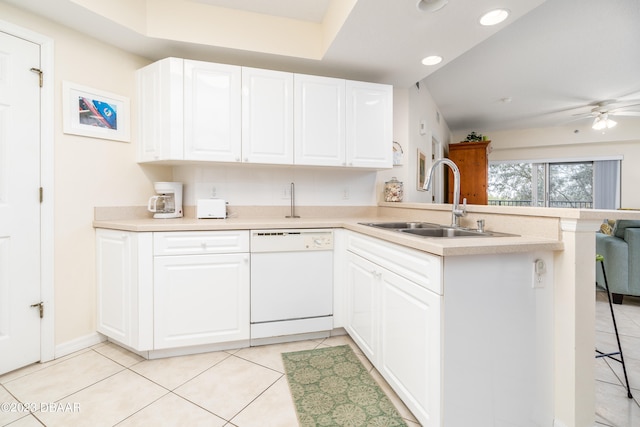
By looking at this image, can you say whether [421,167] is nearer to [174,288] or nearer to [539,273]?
[539,273]

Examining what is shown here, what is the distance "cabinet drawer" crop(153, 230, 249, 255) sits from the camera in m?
1.88

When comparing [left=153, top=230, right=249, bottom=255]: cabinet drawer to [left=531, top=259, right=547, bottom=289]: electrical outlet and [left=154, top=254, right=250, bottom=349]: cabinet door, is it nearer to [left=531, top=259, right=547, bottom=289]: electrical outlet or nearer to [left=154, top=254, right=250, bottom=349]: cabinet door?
[left=154, top=254, right=250, bottom=349]: cabinet door

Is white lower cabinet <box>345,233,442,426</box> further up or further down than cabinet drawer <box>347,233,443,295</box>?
further down

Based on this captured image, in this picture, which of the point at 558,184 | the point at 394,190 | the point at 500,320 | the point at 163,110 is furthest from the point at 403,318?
the point at 558,184

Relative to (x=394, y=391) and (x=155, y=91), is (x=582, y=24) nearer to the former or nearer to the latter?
(x=394, y=391)

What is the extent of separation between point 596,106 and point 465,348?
18.4 ft

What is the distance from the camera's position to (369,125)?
8.38 feet

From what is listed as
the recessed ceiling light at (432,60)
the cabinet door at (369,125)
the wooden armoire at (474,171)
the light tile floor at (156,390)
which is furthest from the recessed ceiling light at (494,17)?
the wooden armoire at (474,171)

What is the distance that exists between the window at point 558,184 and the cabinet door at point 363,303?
19.8ft

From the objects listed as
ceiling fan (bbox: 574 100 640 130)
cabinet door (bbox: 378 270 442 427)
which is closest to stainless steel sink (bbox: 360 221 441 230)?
cabinet door (bbox: 378 270 442 427)

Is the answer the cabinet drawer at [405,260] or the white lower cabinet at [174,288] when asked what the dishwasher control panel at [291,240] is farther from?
the cabinet drawer at [405,260]

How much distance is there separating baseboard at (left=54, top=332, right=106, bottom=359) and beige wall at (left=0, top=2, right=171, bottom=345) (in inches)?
1.1

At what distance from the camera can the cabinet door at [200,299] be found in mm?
1887

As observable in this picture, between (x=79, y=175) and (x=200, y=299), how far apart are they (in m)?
1.25
